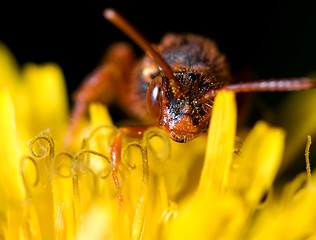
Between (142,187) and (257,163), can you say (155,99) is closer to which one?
(142,187)

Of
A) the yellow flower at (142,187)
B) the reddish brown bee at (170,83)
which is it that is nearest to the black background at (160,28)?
the reddish brown bee at (170,83)

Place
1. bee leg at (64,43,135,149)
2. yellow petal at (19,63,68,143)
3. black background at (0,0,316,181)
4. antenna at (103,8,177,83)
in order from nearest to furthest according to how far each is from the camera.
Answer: antenna at (103,8,177,83), bee leg at (64,43,135,149), yellow petal at (19,63,68,143), black background at (0,0,316,181)

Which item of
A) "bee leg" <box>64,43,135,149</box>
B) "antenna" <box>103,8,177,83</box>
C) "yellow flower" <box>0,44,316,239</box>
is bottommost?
"yellow flower" <box>0,44,316,239</box>

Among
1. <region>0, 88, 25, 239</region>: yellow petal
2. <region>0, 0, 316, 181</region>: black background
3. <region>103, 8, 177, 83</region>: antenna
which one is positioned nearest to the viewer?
<region>103, 8, 177, 83</region>: antenna

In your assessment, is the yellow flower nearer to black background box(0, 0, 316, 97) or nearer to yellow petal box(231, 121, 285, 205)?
yellow petal box(231, 121, 285, 205)

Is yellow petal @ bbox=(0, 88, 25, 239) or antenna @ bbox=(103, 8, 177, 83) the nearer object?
antenna @ bbox=(103, 8, 177, 83)

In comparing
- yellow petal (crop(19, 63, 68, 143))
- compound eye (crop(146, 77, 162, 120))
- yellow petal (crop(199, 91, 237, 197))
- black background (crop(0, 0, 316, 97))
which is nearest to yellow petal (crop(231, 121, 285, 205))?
yellow petal (crop(199, 91, 237, 197))

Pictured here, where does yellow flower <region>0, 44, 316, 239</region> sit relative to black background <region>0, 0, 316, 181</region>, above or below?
below

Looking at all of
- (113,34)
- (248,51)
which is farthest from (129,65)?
(248,51)

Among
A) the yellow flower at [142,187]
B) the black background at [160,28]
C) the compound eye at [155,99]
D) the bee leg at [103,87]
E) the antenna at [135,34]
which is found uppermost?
the black background at [160,28]

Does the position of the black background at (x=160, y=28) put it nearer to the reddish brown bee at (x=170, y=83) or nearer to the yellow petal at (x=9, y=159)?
the reddish brown bee at (x=170, y=83)
